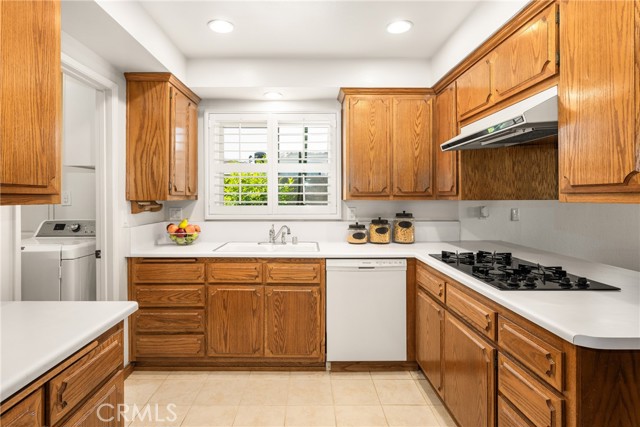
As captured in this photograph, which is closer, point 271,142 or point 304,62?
point 304,62

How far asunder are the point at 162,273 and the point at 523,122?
255 cm

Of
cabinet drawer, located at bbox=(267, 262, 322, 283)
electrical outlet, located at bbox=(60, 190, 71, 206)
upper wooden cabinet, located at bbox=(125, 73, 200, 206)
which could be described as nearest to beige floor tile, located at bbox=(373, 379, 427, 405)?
cabinet drawer, located at bbox=(267, 262, 322, 283)

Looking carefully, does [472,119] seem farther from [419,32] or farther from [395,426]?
[395,426]

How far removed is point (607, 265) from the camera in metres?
2.00

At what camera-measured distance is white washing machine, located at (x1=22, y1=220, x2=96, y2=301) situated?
2348mm

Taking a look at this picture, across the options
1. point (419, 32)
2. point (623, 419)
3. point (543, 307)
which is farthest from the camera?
point (419, 32)

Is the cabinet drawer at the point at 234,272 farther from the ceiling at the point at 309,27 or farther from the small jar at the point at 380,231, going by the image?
the ceiling at the point at 309,27

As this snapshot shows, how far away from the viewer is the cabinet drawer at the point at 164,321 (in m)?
2.74

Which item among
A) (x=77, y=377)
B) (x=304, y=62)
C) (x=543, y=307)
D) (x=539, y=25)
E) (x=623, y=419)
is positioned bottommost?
(x=623, y=419)

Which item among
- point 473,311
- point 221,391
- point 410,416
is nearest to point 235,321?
point 221,391

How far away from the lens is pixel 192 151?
3.25 metres

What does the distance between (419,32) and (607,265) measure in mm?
1928

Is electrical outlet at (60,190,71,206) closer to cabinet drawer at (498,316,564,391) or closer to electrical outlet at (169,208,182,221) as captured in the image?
electrical outlet at (169,208,182,221)

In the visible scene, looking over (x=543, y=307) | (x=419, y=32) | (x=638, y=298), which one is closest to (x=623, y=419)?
(x=543, y=307)
